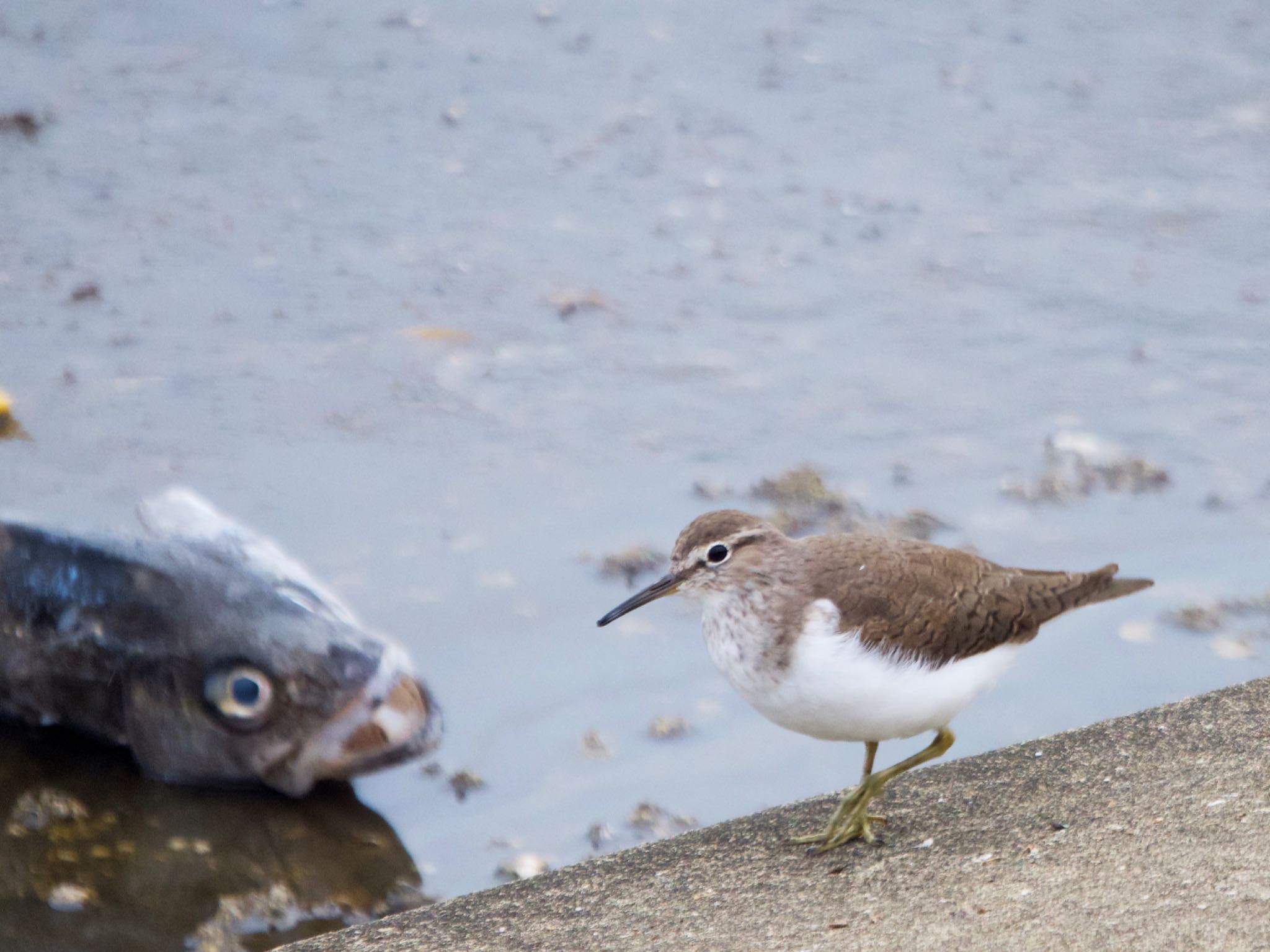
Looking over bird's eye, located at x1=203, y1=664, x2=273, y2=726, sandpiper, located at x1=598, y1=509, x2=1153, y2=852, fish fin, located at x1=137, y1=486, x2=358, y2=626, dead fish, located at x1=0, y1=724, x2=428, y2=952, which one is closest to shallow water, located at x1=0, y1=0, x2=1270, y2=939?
dead fish, located at x1=0, y1=724, x2=428, y2=952

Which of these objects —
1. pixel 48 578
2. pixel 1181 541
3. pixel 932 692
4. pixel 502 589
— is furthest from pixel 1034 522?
pixel 48 578

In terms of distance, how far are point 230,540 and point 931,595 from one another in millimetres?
2252

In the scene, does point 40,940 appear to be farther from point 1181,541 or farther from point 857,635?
point 1181,541

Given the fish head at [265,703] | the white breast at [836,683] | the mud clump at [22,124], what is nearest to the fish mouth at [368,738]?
the fish head at [265,703]

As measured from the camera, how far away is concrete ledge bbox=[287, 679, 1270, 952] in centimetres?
301

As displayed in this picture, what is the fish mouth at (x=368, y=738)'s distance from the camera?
4.36 metres

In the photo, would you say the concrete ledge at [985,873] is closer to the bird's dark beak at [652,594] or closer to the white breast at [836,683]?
the white breast at [836,683]

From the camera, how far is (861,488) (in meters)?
5.82

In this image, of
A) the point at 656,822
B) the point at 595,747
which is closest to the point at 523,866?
the point at 656,822

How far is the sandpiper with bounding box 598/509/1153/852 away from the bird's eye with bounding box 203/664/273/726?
123 cm

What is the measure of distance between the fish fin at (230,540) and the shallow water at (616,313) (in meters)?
0.30

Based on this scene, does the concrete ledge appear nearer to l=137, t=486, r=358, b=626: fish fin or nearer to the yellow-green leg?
the yellow-green leg

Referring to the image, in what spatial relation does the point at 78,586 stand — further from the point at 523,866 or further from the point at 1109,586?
the point at 1109,586

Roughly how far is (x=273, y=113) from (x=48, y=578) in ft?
15.6
